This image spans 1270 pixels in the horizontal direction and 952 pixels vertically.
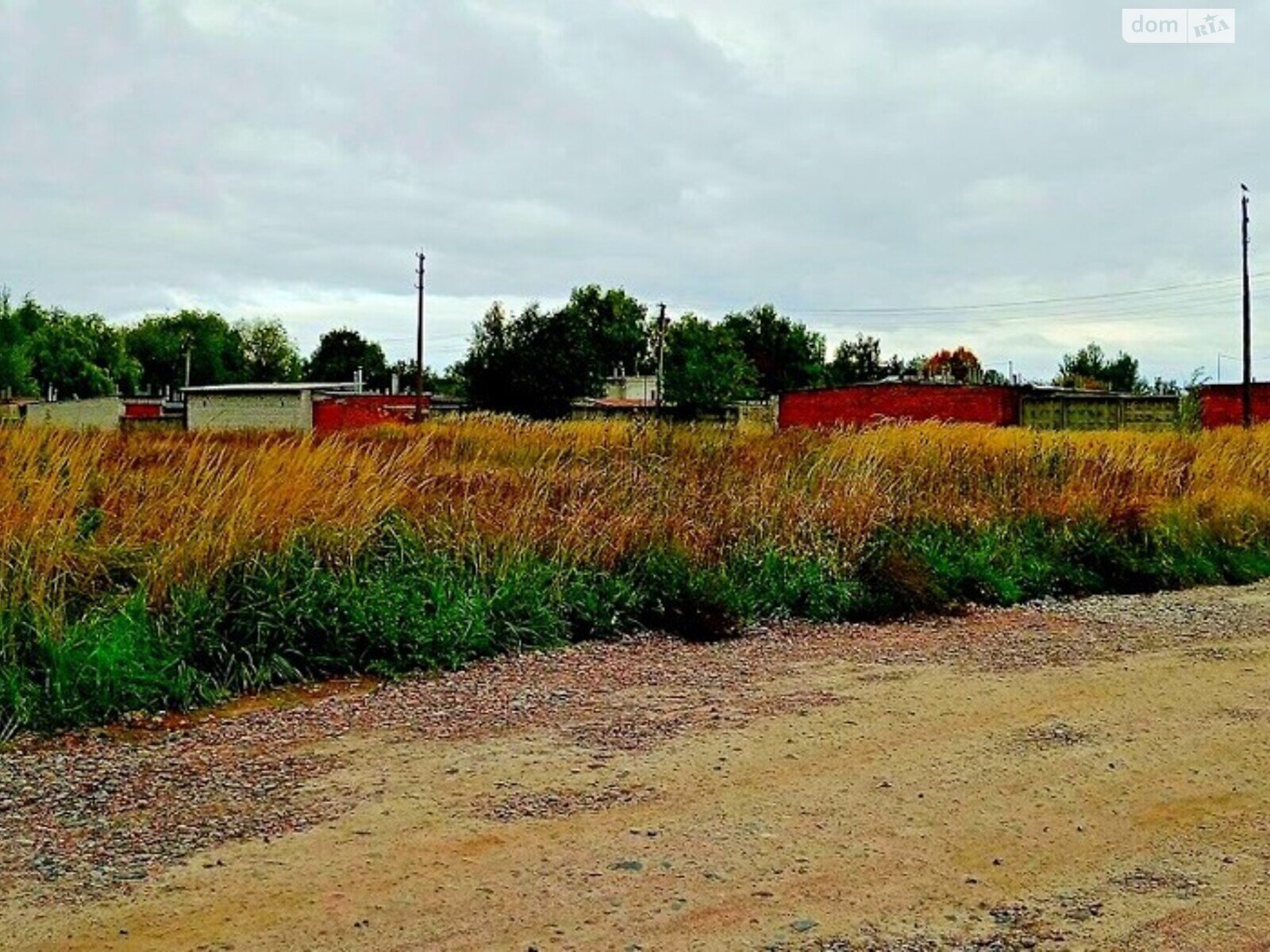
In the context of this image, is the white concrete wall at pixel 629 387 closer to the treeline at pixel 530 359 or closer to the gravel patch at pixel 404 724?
the treeline at pixel 530 359

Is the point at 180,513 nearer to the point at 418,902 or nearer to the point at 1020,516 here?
the point at 418,902

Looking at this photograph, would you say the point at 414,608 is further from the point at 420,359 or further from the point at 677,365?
the point at 677,365

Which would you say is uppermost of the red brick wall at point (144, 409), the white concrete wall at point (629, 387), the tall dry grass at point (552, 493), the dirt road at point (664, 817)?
the white concrete wall at point (629, 387)

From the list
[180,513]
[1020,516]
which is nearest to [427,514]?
[180,513]

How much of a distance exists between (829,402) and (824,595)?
40.8m

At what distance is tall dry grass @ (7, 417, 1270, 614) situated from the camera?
25.3 feet

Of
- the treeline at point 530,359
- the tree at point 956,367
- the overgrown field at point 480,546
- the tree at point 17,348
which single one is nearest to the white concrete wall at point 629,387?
the treeline at point 530,359

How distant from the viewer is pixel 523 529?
949 cm

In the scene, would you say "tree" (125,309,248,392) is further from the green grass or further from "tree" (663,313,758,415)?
the green grass

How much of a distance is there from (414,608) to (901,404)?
41.6m

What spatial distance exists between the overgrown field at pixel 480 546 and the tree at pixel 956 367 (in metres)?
36.4

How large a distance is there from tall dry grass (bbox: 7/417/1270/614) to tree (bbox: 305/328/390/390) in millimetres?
83017

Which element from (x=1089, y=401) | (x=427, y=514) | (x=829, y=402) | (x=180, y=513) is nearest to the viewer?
(x=180, y=513)

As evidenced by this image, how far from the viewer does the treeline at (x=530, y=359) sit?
66.9 m
